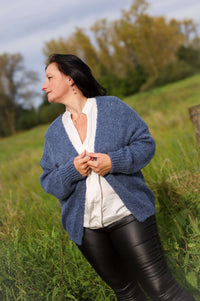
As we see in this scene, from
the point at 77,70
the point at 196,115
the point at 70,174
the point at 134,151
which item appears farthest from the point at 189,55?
the point at 70,174

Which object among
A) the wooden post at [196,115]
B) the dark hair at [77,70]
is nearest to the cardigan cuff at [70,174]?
the dark hair at [77,70]

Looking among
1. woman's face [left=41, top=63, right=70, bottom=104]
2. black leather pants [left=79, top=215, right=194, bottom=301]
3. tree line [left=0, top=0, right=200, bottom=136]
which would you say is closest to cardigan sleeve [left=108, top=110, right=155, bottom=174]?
black leather pants [left=79, top=215, right=194, bottom=301]

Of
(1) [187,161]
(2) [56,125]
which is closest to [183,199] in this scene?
(1) [187,161]

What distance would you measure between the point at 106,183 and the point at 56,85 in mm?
605

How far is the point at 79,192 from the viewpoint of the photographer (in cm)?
170

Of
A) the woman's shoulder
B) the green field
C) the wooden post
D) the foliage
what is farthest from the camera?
the foliage

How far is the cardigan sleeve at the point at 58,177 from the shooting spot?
5.44ft

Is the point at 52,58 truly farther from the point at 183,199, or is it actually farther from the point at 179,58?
the point at 179,58

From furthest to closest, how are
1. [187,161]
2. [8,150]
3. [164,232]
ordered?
[8,150] → [187,161] → [164,232]

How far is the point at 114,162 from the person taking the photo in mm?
1602

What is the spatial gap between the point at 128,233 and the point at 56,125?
2.38 ft

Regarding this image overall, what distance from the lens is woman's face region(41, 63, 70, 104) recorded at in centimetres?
178

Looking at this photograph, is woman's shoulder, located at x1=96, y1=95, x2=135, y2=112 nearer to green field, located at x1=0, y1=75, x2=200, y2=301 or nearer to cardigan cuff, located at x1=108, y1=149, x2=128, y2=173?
cardigan cuff, located at x1=108, y1=149, x2=128, y2=173

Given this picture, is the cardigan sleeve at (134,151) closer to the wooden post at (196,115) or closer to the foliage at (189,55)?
the wooden post at (196,115)
